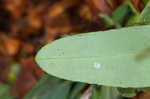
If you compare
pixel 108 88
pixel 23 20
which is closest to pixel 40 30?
pixel 23 20

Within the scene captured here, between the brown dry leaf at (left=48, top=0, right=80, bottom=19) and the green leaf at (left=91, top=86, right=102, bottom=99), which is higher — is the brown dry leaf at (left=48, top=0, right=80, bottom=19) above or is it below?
below

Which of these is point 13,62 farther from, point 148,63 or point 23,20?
point 148,63

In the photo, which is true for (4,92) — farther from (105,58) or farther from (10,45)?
(105,58)

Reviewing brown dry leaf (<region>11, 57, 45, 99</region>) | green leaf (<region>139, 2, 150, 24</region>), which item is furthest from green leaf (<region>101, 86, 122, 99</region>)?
brown dry leaf (<region>11, 57, 45, 99</region>)

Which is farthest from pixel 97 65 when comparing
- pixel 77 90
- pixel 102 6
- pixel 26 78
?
pixel 26 78

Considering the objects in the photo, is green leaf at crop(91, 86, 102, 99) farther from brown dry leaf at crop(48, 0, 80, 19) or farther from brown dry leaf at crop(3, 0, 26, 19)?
brown dry leaf at crop(3, 0, 26, 19)
